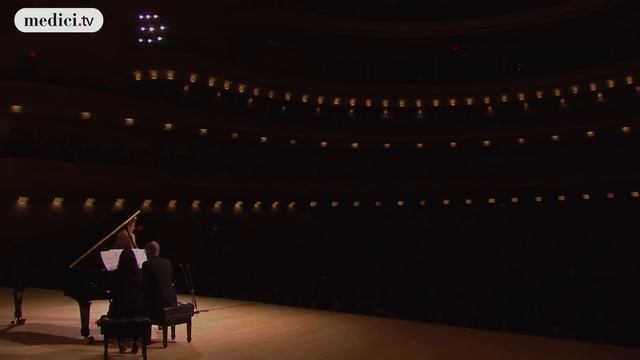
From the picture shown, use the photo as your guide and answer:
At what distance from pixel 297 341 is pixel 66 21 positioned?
6.46m

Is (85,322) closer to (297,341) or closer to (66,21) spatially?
(297,341)

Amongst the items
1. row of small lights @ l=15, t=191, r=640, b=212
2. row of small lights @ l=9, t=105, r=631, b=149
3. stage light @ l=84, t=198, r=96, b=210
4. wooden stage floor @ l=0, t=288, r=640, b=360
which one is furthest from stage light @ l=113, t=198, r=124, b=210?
wooden stage floor @ l=0, t=288, r=640, b=360

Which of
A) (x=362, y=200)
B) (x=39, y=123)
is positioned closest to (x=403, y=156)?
(x=362, y=200)

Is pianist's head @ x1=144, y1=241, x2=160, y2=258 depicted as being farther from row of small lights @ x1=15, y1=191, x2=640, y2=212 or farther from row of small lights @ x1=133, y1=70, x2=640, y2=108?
row of small lights @ x1=133, y1=70, x2=640, y2=108

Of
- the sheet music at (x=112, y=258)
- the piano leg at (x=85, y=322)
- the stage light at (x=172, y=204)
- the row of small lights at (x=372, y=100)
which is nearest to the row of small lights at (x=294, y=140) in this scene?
the row of small lights at (x=372, y=100)

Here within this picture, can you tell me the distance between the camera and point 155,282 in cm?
826

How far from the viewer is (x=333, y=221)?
28.6 metres

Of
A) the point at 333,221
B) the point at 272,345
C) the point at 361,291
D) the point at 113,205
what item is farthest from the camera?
the point at 333,221

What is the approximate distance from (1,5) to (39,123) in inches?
149

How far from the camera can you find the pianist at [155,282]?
821cm

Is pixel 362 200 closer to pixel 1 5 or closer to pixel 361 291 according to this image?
pixel 361 291

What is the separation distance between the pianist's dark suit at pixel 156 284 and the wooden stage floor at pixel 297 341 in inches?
23.6

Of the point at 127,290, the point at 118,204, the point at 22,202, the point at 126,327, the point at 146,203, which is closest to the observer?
the point at 126,327

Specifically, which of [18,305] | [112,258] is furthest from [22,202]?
[112,258]
